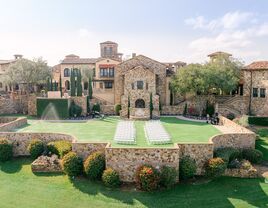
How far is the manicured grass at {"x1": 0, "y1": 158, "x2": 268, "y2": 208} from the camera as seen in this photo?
63.3 feet

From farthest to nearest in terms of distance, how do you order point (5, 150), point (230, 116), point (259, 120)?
point (230, 116)
point (259, 120)
point (5, 150)

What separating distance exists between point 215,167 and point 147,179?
5974 mm


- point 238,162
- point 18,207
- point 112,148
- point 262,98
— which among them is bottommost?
point 18,207

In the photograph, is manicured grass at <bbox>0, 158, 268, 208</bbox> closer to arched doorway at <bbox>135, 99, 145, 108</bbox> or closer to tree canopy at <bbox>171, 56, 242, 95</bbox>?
tree canopy at <bbox>171, 56, 242, 95</bbox>

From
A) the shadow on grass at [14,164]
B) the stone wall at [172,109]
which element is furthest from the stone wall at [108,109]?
the shadow on grass at [14,164]

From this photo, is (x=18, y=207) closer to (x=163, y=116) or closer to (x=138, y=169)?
(x=138, y=169)

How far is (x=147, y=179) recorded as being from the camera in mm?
20359

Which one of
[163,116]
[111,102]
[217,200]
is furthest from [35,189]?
[111,102]

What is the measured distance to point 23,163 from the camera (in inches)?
1025

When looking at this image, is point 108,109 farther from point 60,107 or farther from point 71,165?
point 71,165

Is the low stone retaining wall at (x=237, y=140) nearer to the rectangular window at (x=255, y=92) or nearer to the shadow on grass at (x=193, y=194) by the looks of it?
the shadow on grass at (x=193, y=194)

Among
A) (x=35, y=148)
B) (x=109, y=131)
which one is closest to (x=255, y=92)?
(x=109, y=131)

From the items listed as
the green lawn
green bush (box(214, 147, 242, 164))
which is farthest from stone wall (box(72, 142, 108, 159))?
green bush (box(214, 147, 242, 164))

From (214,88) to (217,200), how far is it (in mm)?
26185
